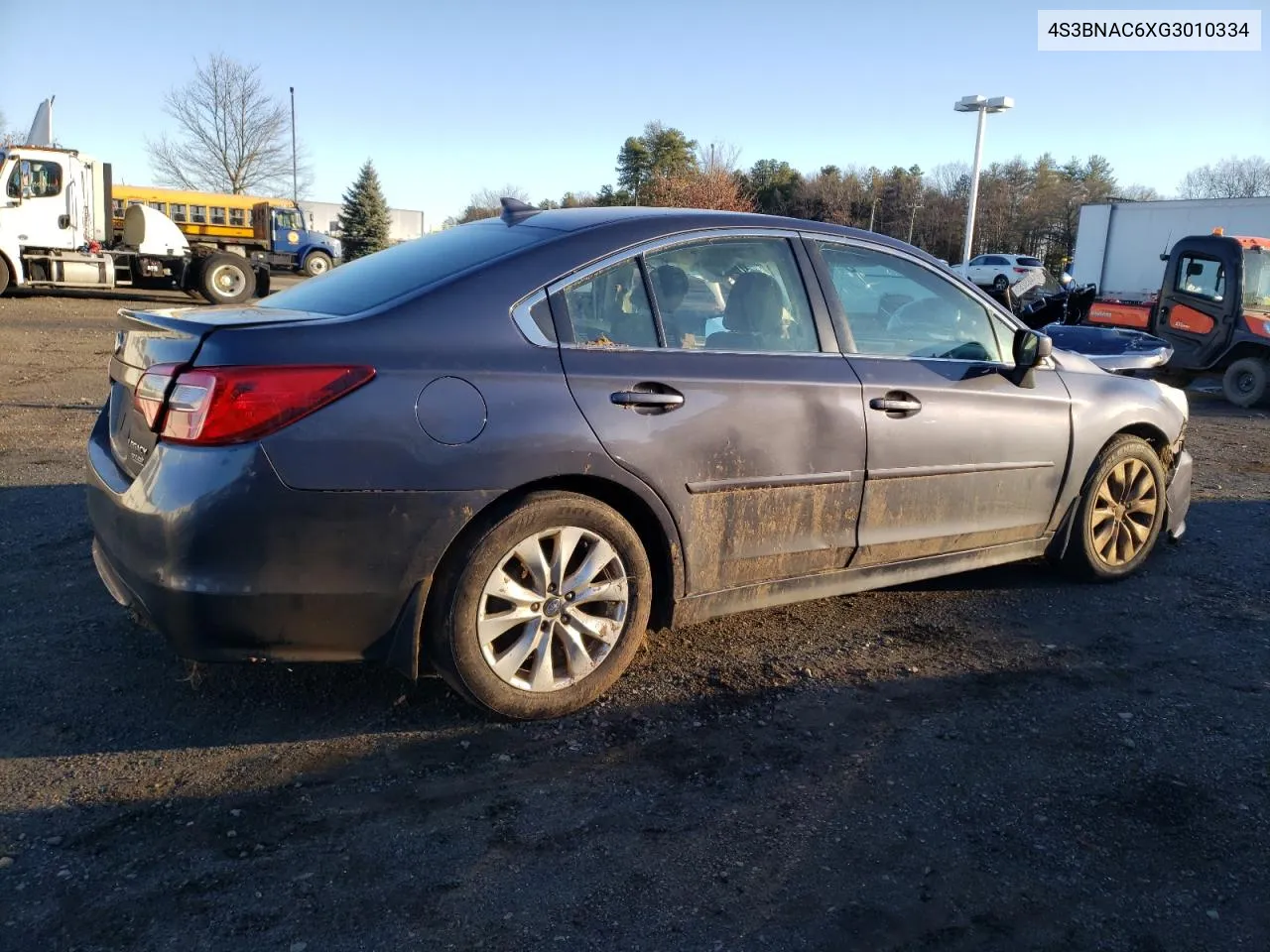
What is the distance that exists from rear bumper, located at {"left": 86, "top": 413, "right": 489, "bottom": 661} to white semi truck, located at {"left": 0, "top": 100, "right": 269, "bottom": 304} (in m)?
19.3

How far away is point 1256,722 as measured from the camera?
352 cm

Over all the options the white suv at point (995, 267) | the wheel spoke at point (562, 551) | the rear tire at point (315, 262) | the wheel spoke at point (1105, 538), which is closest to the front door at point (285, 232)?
the rear tire at point (315, 262)

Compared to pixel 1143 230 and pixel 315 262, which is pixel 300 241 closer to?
pixel 315 262

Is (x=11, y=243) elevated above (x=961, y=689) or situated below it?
above

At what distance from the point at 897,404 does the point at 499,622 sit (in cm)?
180

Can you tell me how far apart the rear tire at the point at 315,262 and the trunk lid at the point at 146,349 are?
108ft

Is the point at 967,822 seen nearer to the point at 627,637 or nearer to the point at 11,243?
the point at 627,637

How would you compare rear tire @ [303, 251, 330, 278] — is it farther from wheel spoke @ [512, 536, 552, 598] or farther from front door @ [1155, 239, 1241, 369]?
wheel spoke @ [512, 536, 552, 598]

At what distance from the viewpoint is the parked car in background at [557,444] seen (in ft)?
9.41

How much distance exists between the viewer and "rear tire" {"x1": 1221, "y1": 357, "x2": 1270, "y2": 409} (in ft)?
38.7

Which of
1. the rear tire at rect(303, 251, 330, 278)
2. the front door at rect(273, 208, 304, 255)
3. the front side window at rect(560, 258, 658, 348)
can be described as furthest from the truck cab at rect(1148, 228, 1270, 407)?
the front door at rect(273, 208, 304, 255)

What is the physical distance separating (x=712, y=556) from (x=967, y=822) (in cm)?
122

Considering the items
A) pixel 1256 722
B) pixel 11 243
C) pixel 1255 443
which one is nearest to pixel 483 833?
pixel 1256 722

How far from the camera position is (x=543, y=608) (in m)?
3.27
